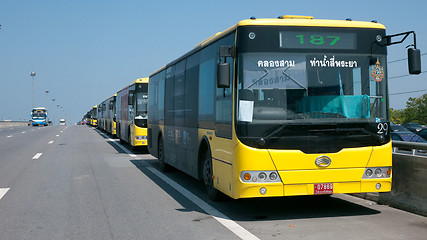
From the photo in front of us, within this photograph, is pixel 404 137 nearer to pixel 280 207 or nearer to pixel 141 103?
pixel 141 103

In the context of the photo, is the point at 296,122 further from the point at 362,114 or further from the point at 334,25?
the point at 334,25

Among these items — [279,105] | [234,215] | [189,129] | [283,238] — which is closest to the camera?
[283,238]

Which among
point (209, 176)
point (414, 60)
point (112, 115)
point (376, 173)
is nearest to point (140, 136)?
point (209, 176)

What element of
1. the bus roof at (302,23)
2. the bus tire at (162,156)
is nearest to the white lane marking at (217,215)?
the bus tire at (162,156)

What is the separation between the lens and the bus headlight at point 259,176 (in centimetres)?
647

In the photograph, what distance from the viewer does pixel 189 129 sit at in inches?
378

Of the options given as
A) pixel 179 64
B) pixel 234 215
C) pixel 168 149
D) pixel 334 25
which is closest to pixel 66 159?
pixel 168 149

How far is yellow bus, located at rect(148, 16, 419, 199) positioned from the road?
0.50 metres

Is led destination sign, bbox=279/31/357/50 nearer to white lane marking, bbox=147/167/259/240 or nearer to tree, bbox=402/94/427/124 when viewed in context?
white lane marking, bbox=147/167/259/240

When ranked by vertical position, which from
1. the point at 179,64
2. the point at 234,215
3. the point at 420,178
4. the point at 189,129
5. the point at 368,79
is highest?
the point at 179,64

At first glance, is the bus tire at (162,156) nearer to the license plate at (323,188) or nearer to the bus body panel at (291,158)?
the bus body panel at (291,158)

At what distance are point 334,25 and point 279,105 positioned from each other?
152 cm

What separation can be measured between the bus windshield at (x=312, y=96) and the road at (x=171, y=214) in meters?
1.12

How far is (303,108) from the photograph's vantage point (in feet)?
21.8
